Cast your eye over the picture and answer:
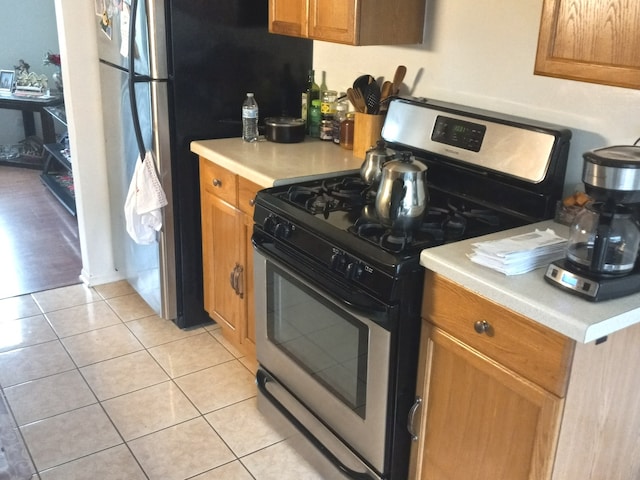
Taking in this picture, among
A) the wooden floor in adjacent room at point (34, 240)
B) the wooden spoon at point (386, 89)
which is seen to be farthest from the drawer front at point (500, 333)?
the wooden floor in adjacent room at point (34, 240)

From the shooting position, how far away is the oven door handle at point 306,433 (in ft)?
6.41

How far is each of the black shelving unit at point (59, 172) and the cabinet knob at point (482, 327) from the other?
367cm

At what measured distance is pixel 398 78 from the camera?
8.12 ft

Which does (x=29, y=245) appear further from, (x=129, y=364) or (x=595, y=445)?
(x=595, y=445)

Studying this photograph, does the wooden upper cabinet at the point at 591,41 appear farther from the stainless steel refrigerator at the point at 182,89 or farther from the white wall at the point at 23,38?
the white wall at the point at 23,38

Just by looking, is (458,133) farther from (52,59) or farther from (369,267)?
(52,59)

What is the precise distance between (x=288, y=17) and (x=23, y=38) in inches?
162

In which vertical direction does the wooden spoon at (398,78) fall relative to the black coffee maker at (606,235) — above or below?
above

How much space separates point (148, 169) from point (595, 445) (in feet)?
6.61

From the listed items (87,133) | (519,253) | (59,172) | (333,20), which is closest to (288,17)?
(333,20)

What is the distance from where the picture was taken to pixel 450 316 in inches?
64.3

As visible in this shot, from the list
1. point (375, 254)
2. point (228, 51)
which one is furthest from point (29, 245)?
point (375, 254)

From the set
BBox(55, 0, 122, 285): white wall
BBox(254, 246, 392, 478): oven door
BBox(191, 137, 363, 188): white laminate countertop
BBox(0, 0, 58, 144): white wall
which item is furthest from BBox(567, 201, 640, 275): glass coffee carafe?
BBox(0, 0, 58, 144): white wall

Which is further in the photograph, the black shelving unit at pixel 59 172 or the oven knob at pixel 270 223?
the black shelving unit at pixel 59 172
